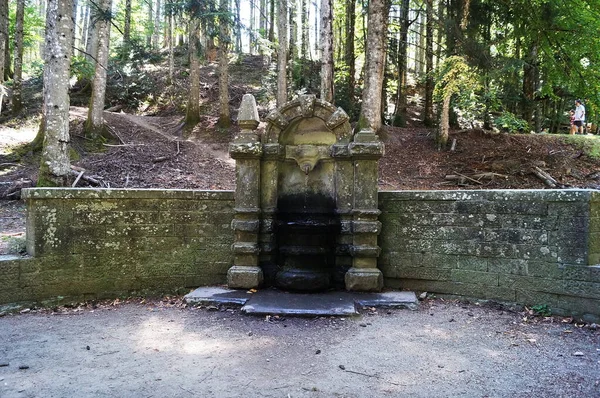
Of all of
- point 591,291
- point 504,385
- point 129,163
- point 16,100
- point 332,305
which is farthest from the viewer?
point 16,100

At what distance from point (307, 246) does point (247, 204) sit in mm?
1012

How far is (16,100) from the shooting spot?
16.7m

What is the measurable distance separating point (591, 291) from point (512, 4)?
32.8 feet

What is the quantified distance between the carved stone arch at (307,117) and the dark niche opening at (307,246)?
3.27 ft

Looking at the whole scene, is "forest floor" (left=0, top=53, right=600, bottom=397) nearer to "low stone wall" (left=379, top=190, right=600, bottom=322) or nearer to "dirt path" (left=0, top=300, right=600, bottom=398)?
"dirt path" (left=0, top=300, right=600, bottom=398)

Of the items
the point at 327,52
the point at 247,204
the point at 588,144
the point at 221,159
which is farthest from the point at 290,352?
the point at 588,144

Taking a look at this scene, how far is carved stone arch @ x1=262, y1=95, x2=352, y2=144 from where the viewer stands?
605cm

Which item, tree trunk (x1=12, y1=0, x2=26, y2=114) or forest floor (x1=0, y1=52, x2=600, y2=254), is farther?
tree trunk (x1=12, y1=0, x2=26, y2=114)

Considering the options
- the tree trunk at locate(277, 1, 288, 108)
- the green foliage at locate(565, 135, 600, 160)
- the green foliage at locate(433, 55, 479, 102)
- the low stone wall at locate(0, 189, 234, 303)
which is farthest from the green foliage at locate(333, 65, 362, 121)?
the low stone wall at locate(0, 189, 234, 303)

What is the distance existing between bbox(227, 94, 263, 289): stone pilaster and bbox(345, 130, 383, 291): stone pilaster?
51.1 inches

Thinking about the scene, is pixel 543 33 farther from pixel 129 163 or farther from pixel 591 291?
pixel 129 163

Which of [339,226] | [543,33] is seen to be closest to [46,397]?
[339,226]

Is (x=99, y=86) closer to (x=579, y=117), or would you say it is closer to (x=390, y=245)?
(x=390, y=245)

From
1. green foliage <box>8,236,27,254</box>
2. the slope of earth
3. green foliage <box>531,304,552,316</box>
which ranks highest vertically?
the slope of earth
